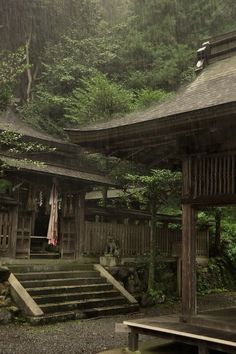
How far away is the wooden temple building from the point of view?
698 cm

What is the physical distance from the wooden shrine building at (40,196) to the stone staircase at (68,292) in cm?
127

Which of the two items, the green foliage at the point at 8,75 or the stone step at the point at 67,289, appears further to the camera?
the stone step at the point at 67,289

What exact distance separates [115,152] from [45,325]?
4710 mm

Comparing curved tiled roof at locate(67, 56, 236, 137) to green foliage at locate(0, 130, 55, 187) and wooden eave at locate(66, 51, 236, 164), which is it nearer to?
wooden eave at locate(66, 51, 236, 164)

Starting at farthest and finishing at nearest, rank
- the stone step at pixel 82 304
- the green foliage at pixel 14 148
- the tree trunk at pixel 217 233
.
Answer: the tree trunk at pixel 217 233 → the stone step at pixel 82 304 → the green foliage at pixel 14 148

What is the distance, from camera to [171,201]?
1518cm

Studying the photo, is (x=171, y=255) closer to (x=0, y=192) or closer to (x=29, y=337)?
(x=0, y=192)

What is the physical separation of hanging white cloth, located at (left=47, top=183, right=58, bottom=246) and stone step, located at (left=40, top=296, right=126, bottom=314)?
3504mm

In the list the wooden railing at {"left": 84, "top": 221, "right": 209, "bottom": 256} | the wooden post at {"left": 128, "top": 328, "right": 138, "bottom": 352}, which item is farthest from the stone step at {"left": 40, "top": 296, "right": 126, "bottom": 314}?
the wooden post at {"left": 128, "top": 328, "right": 138, "bottom": 352}

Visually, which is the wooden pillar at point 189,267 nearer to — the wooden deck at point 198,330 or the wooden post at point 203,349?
the wooden deck at point 198,330

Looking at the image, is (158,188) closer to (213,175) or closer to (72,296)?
(72,296)

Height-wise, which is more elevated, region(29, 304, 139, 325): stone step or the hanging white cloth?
the hanging white cloth

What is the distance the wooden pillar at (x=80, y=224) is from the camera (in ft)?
52.4

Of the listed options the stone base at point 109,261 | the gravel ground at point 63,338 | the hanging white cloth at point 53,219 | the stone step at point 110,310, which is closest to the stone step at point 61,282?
the stone base at point 109,261
